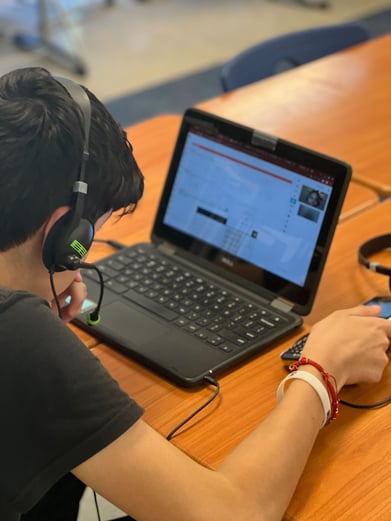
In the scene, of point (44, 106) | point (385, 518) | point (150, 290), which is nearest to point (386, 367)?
point (385, 518)

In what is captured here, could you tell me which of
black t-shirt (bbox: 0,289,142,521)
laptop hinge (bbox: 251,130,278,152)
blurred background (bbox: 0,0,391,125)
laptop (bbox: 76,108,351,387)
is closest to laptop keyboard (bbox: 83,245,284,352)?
laptop (bbox: 76,108,351,387)

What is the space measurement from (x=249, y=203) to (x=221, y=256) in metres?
0.10

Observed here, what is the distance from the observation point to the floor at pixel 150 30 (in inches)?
174

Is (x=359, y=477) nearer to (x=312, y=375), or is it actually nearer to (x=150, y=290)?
(x=312, y=375)

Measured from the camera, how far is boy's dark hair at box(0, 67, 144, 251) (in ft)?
2.78

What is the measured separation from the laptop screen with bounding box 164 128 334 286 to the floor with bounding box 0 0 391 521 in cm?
283

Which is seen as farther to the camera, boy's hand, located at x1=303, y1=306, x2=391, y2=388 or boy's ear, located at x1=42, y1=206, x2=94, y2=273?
boy's hand, located at x1=303, y1=306, x2=391, y2=388

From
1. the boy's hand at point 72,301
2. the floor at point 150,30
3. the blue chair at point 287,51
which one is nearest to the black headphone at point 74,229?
the boy's hand at point 72,301

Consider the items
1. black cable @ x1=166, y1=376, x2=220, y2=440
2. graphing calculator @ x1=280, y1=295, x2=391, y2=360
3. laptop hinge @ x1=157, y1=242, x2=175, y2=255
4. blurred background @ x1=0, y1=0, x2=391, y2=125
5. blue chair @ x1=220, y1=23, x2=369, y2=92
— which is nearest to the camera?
black cable @ x1=166, y1=376, x2=220, y2=440

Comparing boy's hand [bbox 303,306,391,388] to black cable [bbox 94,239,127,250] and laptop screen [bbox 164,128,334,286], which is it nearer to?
laptop screen [bbox 164,128,334,286]

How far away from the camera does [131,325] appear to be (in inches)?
47.2

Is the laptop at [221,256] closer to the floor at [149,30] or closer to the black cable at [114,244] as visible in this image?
the black cable at [114,244]

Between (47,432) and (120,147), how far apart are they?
13.4 inches

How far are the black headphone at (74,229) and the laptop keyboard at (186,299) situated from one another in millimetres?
307
